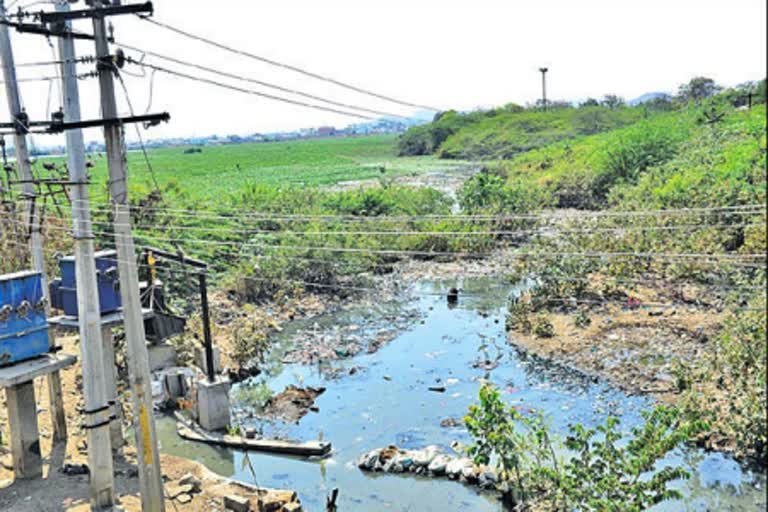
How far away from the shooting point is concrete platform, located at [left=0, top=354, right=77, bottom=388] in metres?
8.50

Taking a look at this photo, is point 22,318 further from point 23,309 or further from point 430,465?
point 430,465

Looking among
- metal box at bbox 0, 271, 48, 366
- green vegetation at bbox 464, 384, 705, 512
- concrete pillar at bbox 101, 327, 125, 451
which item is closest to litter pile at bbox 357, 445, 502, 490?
green vegetation at bbox 464, 384, 705, 512

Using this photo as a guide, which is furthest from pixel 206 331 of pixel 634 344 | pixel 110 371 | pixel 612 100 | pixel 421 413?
pixel 612 100

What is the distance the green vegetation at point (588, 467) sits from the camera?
6887mm

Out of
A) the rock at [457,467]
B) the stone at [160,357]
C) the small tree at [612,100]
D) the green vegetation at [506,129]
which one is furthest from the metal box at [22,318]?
the small tree at [612,100]

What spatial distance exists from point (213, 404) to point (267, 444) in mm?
1124

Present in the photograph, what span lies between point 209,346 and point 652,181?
55.3 ft

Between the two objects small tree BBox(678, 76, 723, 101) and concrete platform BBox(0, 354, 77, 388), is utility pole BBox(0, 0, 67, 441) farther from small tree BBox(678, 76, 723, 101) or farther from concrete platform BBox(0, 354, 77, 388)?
small tree BBox(678, 76, 723, 101)

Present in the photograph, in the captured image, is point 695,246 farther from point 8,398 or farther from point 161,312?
point 8,398

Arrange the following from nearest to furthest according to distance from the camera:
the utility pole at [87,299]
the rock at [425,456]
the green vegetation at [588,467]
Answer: the green vegetation at [588,467] → the utility pole at [87,299] → the rock at [425,456]

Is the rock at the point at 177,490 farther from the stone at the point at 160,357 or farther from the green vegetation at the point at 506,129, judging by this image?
the green vegetation at the point at 506,129

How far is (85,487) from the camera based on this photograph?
349 inches

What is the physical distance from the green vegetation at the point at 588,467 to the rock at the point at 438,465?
2.88 feet

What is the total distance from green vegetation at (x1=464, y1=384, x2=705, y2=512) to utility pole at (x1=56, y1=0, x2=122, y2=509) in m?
3.92
